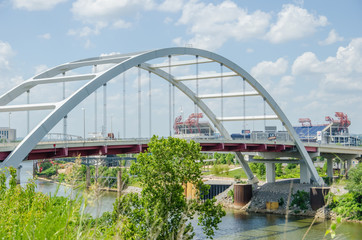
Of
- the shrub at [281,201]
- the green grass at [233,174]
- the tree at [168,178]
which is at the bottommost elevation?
the shrub at [281,201]

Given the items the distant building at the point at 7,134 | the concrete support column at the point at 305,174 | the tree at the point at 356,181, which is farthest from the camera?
the concrete support column at the point at 305,174

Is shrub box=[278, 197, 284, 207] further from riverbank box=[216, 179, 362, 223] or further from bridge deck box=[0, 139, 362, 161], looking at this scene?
bridge deck box=[0, 139, 362, 161]

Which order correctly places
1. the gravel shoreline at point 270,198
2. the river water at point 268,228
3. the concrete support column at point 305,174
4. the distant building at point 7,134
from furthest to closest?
the concrete support column at point 305,174
the gravel shoreline at point 270,198
the river water at point 268,228
the distant building at point 7,134

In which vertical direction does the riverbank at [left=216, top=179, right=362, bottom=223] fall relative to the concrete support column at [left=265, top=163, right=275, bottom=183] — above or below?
below

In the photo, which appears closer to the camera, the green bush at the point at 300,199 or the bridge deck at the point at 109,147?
the bridge deck at the point at 109,147

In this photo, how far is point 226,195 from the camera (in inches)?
2016

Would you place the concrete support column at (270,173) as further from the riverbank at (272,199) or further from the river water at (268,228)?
the river water at (268,228)

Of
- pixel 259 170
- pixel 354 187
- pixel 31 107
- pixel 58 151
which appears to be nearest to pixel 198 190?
pixel 58 151

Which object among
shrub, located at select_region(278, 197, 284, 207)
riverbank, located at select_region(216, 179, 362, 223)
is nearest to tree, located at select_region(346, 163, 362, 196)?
riverbank, located at select_region(216, 179, 362, 223)

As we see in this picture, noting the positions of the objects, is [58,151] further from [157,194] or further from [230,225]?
[230,225]

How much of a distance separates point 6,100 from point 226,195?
2985 centimetres

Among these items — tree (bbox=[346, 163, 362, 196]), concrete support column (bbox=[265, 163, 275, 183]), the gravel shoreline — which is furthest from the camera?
concrete support column (bbox=[265, 163, 275, 183])

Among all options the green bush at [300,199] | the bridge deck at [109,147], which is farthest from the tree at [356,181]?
the bridge deck at [109,147]

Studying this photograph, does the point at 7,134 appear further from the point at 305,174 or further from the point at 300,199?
the point at 305,174
